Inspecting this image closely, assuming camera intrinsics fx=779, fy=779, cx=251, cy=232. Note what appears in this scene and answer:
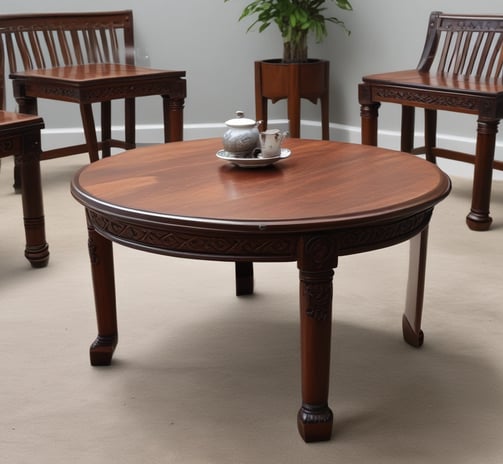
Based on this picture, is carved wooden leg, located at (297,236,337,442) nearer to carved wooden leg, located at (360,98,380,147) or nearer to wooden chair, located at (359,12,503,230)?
wooden chair, located at (359,12,503,230)

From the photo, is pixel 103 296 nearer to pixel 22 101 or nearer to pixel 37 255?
pixel 37 255

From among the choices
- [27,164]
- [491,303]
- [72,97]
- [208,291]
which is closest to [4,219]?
[72,97]

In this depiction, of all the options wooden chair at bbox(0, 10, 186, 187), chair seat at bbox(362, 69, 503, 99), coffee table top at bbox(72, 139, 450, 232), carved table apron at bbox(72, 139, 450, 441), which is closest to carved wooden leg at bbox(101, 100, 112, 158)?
wooden chair at bbox(0, 10, 186, 187)

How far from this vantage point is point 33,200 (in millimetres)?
3152

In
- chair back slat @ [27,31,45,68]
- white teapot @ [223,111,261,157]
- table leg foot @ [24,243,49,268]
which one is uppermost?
chair back slat @ [27,31,45,68]

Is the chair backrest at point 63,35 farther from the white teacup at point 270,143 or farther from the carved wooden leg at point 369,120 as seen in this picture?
the white teacup at point 270,143

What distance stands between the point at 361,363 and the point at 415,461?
53cm

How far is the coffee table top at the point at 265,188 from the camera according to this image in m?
1.79

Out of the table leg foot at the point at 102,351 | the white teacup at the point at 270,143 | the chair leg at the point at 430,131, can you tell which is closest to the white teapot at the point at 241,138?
the white teacup at the point at 270,143

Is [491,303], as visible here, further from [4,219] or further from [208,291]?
[4,219]

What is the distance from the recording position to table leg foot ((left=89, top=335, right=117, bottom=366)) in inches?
Result: 91.5

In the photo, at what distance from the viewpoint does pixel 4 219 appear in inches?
154

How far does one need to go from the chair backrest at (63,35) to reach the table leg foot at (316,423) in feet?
9.79

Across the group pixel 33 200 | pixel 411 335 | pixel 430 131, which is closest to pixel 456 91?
pixel 430 131
